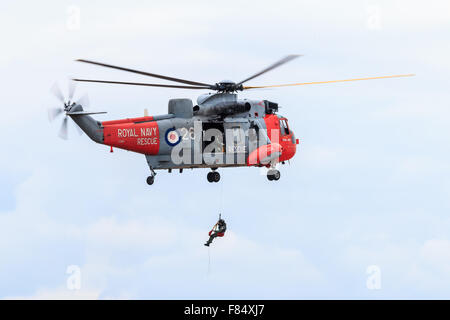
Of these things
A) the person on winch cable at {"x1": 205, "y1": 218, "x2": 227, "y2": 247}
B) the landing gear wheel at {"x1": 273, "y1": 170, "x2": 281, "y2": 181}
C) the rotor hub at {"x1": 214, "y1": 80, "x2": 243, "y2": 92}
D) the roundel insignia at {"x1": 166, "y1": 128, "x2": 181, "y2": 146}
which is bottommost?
the person on winch cable at {"x1": 205, "y1": 218, "x2": 227, "y2": 247}

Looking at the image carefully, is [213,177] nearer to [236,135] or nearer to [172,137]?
[236,135]

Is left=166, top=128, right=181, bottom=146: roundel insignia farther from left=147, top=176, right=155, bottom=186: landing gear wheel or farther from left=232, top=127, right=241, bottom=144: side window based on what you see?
left=232, top=127, right=241, bottom=144: side window

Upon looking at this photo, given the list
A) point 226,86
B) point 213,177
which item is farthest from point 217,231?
A: point 226,86

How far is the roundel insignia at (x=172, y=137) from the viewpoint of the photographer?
43.7 m

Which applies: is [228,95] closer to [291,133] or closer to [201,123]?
[201,123]

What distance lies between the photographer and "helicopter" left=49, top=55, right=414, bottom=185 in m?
42.3

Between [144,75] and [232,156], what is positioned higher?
[144,75]

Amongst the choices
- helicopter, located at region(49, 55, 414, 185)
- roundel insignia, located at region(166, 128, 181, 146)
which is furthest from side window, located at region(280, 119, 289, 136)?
roundel insignia, located at region(166, 128, 181, 146)

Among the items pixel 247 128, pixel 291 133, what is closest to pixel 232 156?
pixel 247 128

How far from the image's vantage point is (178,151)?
144ft

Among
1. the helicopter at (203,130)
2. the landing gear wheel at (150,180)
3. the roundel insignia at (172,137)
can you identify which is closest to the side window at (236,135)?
the helicopter at (203,130)

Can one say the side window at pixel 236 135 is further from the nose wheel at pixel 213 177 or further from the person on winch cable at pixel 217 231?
A: the person on winch cable at pixel 217 231

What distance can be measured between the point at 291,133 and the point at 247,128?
378 cm

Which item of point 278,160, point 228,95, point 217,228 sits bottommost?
point 217,228
